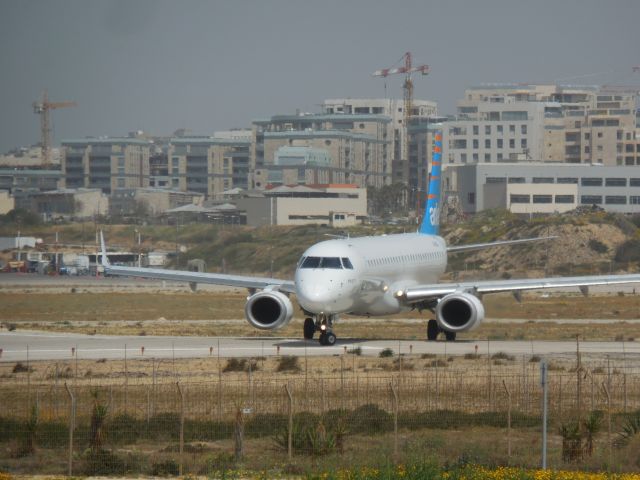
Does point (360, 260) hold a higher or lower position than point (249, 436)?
Answer: higher

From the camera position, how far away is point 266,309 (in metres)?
57.6

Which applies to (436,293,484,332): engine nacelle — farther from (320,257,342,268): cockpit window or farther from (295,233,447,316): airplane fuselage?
(320,257,342,268): cockpit window

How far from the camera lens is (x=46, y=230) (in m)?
200

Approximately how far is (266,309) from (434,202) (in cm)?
Result: 1741

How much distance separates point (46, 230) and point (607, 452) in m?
175

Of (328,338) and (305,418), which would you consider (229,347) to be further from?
(305,418)

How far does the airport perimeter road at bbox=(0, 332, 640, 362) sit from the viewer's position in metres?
51.8

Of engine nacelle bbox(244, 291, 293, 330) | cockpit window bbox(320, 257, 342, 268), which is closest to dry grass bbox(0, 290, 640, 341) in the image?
engine nacelle bbox(244, 291, 293, 330)

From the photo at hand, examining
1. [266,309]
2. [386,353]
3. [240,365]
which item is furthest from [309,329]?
[240,365]

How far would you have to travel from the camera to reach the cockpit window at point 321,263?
54.3 metres

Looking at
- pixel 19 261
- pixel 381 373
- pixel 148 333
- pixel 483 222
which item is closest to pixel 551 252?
pixel 483 222

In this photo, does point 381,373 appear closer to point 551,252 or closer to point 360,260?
point 360,260

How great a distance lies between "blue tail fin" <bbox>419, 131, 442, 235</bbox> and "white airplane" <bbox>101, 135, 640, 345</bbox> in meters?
7.61

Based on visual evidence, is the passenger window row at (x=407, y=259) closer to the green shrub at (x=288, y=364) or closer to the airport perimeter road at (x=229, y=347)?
the airport perimeter road at (x=229, y=347)
